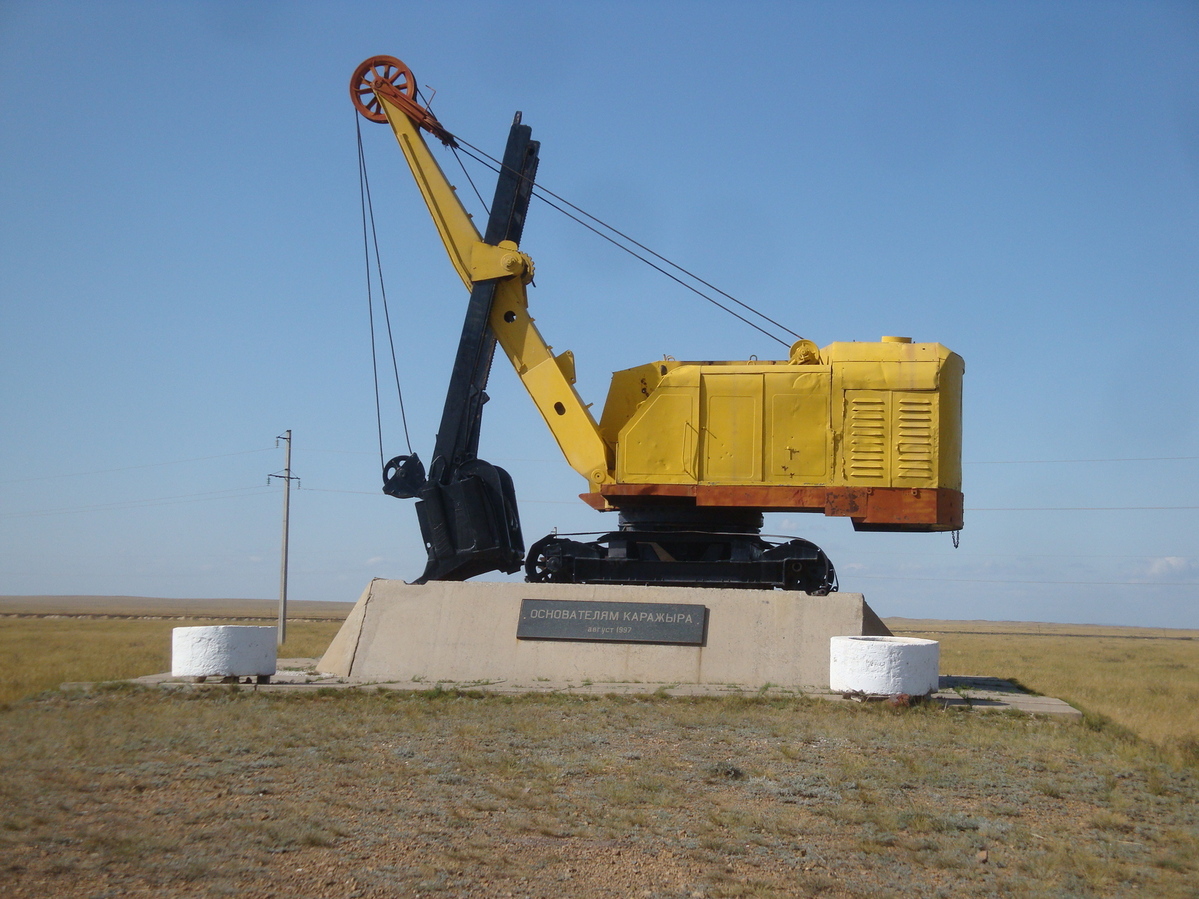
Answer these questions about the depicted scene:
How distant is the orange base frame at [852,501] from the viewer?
1500 cm

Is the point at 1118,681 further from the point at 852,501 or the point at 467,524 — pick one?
the point at 467,524

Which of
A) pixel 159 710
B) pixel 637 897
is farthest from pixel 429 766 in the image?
pixel 159 710

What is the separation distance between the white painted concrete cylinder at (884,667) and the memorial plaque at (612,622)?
2.24m

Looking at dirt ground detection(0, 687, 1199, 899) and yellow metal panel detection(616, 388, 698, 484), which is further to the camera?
yellow metal panel detection(616, 388, 698, 484)

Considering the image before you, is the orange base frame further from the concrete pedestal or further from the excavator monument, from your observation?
the concrete pedestal

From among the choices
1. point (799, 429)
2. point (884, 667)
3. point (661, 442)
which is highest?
point (799, 429)

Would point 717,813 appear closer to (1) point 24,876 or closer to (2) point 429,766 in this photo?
(2) point 429,766

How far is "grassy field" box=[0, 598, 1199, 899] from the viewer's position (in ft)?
21.8

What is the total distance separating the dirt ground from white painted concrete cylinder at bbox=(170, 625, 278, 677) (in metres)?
2.22

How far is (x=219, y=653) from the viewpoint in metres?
14.5

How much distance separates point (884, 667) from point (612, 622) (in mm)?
3853

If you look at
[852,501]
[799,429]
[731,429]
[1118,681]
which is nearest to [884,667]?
[852,501]

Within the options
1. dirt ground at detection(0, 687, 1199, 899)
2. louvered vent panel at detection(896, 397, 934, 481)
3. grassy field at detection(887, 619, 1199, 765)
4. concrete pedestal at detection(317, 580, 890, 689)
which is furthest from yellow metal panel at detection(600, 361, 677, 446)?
grassy field at detection(887, 619, 1199, 765)

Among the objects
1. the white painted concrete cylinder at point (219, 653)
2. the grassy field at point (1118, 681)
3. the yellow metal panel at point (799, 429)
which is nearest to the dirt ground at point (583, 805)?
the grassy field at point (1118, 681)
